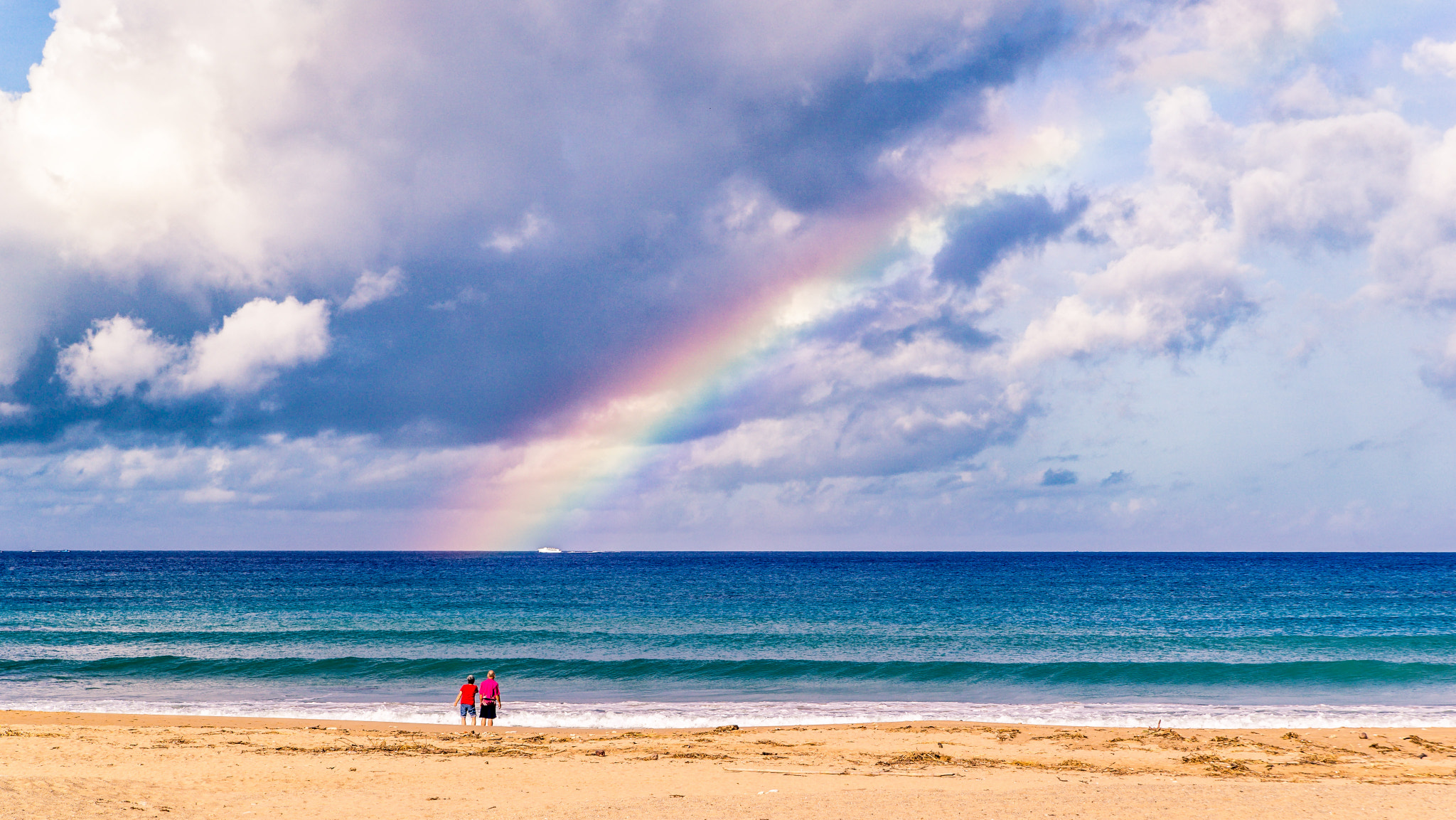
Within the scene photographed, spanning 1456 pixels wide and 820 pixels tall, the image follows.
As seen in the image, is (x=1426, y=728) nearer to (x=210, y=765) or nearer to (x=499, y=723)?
(x=499, y=723)

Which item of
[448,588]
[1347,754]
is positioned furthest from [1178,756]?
[448,588]

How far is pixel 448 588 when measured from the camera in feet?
279

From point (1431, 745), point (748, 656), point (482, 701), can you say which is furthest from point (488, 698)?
point (1431, 745)

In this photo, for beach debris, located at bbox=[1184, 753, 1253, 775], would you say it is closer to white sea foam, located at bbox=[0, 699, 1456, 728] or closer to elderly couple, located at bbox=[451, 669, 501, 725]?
white sea foam, located at bbox=[0, 699, 1456, 728]

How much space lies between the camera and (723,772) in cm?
1766

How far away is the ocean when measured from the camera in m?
26.8

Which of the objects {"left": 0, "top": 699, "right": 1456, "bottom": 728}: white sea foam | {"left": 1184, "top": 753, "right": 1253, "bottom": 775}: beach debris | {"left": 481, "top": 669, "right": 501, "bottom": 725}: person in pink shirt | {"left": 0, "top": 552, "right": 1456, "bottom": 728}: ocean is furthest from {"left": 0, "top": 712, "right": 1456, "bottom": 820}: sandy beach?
{"left": 0, "top": 552, "right": 1456, "bottom": 728}: ocean

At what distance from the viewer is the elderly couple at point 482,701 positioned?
23609 mm

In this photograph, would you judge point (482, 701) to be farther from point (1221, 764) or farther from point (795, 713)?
point (1221, 764)

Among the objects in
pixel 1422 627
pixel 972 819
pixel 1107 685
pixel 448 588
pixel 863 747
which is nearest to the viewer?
pixel 972 819

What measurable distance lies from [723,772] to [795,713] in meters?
8.92

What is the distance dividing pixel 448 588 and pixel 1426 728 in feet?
256

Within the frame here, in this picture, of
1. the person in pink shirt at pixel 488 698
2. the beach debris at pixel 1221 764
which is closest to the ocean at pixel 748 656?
the person in pink shirt at pixel 488 698

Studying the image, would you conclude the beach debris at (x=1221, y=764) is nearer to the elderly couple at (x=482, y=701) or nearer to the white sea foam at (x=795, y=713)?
the white sea foam at (x=795, y=713)
